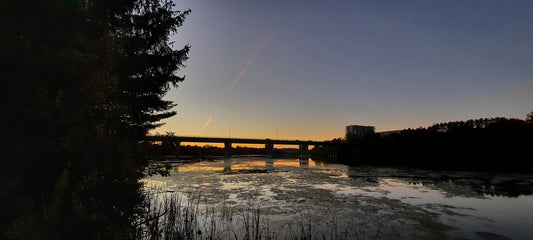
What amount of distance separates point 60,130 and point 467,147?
81379 millimetres

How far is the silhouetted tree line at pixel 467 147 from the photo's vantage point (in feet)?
183

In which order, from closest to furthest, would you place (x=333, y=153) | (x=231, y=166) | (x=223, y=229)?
(x=223, y=229) → (x=231, y=166) → (x=333, y=153)

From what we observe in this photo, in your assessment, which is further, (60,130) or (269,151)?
(269,151)

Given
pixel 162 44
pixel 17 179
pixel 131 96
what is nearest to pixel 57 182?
pixel 17 179

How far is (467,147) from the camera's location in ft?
216

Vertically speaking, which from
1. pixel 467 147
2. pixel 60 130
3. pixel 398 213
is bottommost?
pixel 398 213

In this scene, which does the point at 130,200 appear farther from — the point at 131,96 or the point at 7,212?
the point at 131,96

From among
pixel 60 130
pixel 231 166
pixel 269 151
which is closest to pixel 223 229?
pixel 60 130

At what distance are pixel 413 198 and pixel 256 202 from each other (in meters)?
11.9

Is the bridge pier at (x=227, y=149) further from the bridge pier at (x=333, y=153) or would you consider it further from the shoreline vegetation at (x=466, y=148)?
the shoreline vegetation at (x=466, y=148)

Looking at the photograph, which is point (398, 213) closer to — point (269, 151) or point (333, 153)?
point (269, 151)

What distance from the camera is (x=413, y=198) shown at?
19734mm

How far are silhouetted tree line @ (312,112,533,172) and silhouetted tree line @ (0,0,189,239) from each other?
213 ft

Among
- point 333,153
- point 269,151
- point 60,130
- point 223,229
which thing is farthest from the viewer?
point 333,153
